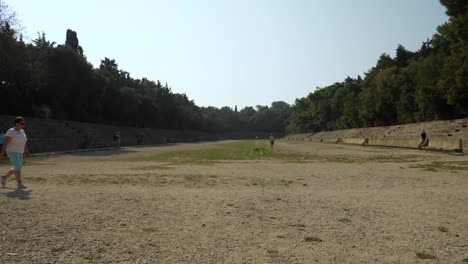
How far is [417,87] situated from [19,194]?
64883mm

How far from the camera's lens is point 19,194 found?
9797mm

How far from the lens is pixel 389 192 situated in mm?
11719

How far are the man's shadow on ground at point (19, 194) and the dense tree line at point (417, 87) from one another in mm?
45539

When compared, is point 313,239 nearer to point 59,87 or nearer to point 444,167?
point 444,167

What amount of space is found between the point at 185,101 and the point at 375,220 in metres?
150

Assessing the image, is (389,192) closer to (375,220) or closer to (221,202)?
(375,220)

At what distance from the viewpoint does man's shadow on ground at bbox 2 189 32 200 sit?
30.6 ft

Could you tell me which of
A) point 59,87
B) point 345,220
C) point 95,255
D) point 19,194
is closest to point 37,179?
point 19,194

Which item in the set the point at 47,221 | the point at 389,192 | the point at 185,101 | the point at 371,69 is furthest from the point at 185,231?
the point at 185,101

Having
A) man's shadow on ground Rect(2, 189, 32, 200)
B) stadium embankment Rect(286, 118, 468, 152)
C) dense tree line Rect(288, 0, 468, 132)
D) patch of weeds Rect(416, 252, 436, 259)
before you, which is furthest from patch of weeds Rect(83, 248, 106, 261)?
dense tree line Rect(288, 0, 468, 132)

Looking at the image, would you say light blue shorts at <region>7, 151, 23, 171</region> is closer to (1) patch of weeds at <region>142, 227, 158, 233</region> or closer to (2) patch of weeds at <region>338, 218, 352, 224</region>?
(1) patch of weeds at <region>142, 227, 158, 233</region>

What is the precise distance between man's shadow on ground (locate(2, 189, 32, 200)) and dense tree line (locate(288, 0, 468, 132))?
45539 millimetres

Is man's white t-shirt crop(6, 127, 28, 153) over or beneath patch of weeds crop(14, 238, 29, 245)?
over

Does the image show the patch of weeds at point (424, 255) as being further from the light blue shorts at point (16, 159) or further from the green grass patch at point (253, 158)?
the green grass patch at point (253, 158)
